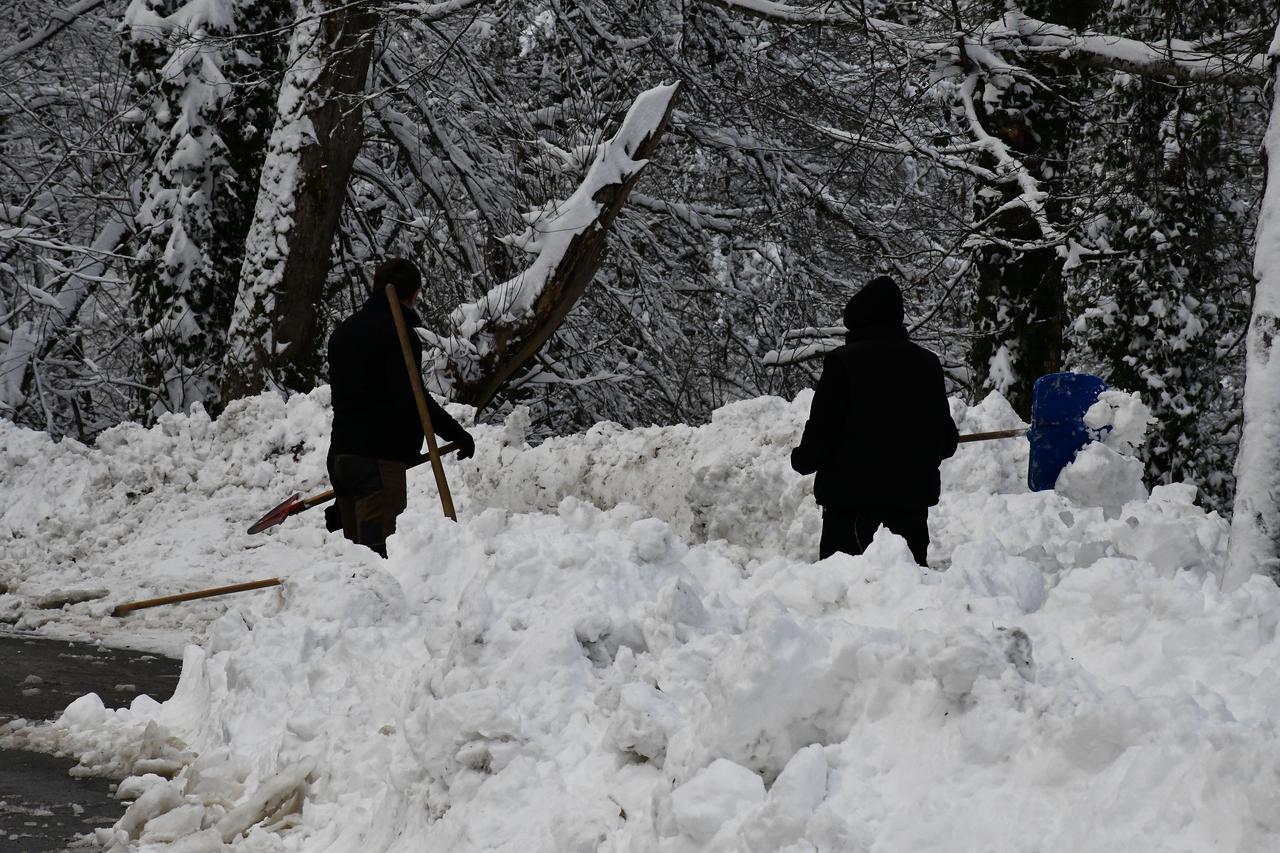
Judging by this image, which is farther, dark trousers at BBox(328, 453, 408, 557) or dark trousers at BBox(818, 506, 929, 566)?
dark trousers at BBox(328, 453, 408, 557)

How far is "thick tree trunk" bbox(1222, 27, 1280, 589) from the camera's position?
4266 mm

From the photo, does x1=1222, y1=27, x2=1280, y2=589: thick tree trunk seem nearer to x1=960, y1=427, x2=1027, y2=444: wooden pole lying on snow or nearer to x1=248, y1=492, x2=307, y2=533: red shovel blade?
x1=960, y1=427, x2=1027, y2=444: wooden pole lying on snow

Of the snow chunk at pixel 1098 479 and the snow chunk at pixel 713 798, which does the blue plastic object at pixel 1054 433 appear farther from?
the snow chunk at pixel 713 798

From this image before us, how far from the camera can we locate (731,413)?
27.3 feet

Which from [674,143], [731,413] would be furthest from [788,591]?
[674,143]

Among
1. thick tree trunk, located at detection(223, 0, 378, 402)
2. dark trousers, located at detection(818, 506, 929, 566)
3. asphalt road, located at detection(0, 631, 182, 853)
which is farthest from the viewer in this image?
thick tree trunk, located at detection(223, 0, 378, 402)

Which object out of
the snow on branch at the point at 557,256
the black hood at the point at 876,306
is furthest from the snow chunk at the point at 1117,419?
the snow on branch at the point at 557,256

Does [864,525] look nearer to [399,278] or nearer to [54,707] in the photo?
[399,278]

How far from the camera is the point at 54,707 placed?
5.55m

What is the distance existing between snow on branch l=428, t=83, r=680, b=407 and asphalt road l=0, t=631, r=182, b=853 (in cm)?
399

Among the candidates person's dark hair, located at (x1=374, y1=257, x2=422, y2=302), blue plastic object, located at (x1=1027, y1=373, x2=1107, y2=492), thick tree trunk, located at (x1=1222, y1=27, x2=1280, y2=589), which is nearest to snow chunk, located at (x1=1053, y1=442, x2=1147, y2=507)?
blue plastic object, located at (x1=1027, y1=373, x2=1107, y2=492)

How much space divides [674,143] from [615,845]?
1086 centimetres

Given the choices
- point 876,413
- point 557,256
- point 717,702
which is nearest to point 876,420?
point 876,413

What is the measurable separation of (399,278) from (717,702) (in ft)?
13.6
